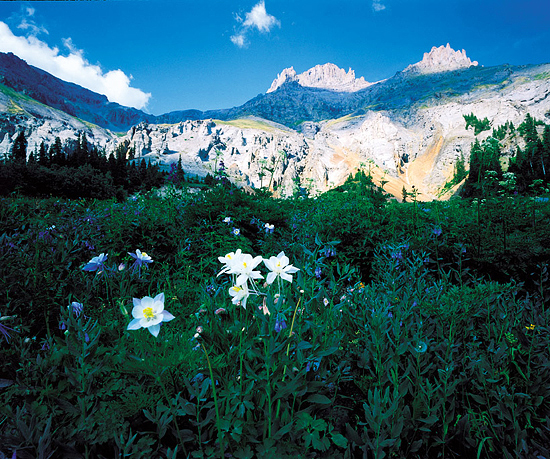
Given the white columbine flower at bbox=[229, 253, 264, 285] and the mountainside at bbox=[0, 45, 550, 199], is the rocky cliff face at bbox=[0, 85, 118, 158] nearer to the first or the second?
the mountainside at bbox=[0, 45, 550, 199]

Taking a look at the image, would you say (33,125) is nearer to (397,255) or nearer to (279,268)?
(397,255)

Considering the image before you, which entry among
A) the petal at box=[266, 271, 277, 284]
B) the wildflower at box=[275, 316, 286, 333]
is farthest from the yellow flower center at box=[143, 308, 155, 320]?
the wildflower at box=[275, 316, 286, 333]

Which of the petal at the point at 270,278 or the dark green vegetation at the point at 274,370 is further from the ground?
the petal at the point at 270,278

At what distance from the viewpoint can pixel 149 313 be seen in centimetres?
98

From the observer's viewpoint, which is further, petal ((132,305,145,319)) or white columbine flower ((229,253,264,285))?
white columbine flower ((229,253,264,285))

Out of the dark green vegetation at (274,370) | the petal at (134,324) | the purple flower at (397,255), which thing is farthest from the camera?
the purple flower at (397,255)

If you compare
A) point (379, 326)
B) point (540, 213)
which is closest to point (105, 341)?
point (379, 326)

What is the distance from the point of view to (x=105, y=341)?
1656 millimetres

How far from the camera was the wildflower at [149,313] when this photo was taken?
0.95 meters

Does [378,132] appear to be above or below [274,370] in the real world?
above

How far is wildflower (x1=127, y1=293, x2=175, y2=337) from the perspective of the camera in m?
0.95

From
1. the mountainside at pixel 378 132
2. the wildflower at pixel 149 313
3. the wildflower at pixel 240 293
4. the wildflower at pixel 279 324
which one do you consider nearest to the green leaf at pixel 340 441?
the wildflower at pixel 279 324

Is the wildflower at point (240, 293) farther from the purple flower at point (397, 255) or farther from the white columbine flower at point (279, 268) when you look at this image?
the purple flower at point (397, 255)

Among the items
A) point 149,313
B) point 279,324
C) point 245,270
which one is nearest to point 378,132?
point 279,324
